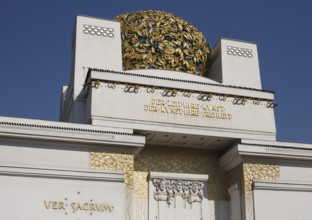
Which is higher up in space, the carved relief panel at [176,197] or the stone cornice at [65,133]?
the stone cornice at [65,133]

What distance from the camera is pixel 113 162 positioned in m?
9.43

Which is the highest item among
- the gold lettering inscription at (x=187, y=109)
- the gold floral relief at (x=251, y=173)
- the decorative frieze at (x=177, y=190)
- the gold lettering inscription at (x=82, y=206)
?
the gold lettering inscription at (x=187, y=109)

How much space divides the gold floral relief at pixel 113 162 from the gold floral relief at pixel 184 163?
760 millimetres

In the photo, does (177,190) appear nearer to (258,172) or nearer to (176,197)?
(176,197)

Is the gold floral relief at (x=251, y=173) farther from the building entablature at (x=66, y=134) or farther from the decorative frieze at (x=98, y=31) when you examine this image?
the decorative frieze at (x=98, y=31)

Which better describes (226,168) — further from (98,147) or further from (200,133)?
(98,147)

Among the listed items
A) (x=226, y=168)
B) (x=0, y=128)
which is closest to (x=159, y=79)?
(x=226, y=168)

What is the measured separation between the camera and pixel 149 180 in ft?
33.4

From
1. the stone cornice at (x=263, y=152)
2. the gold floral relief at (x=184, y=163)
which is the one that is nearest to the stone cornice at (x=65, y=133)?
the gold floral relief at (x=184, y=163)

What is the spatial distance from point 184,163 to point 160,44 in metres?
2.71

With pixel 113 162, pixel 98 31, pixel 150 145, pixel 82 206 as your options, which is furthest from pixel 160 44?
pixel 82 206

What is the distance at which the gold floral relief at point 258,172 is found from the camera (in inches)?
399

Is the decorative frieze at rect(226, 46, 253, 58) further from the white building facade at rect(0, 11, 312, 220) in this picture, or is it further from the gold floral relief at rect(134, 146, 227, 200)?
the gold floral relief at rect(134, 146, 227, 200)

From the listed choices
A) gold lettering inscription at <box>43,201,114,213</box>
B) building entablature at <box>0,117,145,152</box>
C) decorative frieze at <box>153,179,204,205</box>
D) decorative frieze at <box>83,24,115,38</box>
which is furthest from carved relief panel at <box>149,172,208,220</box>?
decorative frieze at <box>83,24,115,38</box>
